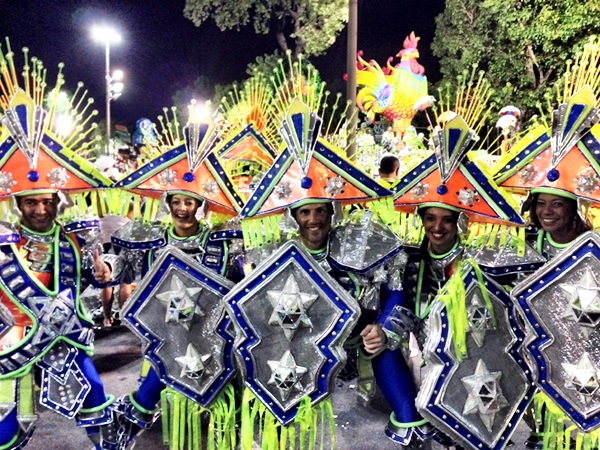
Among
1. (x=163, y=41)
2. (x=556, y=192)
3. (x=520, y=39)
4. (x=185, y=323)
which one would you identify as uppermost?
(x=163, y=41)

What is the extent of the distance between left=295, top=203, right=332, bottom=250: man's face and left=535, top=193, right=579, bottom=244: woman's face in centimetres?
99

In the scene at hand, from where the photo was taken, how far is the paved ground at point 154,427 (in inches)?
133

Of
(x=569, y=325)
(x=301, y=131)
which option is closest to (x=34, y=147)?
(x=301, y=131)

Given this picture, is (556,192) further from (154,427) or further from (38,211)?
(154,427)

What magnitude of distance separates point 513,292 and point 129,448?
2158mm

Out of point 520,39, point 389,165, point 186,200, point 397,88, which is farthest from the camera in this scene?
point 397,88

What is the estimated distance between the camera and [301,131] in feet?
8.30

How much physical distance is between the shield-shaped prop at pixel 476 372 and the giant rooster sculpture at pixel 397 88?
16.6 m

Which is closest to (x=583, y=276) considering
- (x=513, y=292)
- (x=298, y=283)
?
(x=513, y=292)

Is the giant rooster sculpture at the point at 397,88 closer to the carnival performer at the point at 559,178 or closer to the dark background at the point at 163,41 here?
the dark background at the point at 163,41

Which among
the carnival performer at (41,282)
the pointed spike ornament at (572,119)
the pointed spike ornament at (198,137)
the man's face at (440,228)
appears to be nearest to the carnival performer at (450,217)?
the man's face at (440,228)

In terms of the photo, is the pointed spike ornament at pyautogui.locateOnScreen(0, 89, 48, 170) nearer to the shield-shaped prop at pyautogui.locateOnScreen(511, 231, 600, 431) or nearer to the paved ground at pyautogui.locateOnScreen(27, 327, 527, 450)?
the paved ground at pyautogui.locateOnScreen(27, 327, 527, 450)

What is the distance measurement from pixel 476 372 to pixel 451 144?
106 cm

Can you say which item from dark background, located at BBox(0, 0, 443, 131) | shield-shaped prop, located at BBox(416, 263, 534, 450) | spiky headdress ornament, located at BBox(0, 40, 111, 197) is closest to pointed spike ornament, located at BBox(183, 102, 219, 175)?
spiky headdress ornament, located at BBox(0, 40, 111, 197)
